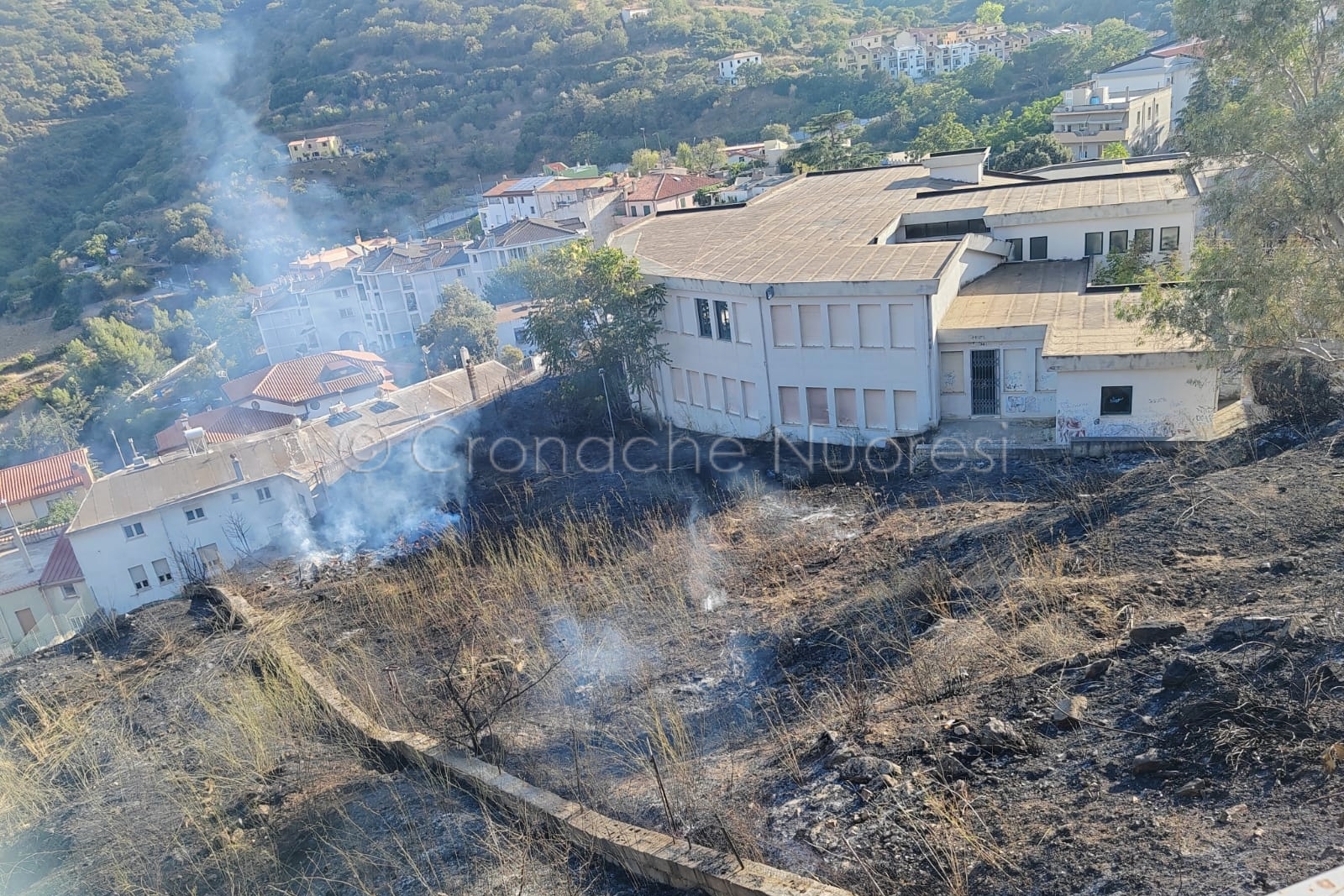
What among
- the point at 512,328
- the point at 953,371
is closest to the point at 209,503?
the point at 953,371

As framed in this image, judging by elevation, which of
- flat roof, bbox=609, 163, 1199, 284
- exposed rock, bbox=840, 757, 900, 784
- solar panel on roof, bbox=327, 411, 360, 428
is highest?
flat roof, bbox=609, 163, 1199, 284

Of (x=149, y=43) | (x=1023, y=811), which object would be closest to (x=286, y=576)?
(x=1023, y=811)

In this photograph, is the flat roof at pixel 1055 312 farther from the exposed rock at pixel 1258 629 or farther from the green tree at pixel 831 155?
the green tree at pixel 831 155

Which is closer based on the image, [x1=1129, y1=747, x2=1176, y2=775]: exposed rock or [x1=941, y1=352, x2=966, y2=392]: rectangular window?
[x1=1129, y1=747, x2=1176, y2=775]: exposed rock

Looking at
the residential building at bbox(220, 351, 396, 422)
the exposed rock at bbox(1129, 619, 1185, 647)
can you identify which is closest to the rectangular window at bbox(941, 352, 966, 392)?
the exposed rock at bbox(1129, 619, 1185, 647)

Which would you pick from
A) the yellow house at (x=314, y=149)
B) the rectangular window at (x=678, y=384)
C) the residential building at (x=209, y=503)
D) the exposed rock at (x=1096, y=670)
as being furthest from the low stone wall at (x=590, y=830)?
the yellow house at (x=314, y=149)

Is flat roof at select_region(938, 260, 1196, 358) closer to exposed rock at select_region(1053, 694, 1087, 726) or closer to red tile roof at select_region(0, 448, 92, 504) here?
exposed rock at select_region(1053, 694, 1087, 726)

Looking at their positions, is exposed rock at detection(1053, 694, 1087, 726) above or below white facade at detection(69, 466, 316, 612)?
above
